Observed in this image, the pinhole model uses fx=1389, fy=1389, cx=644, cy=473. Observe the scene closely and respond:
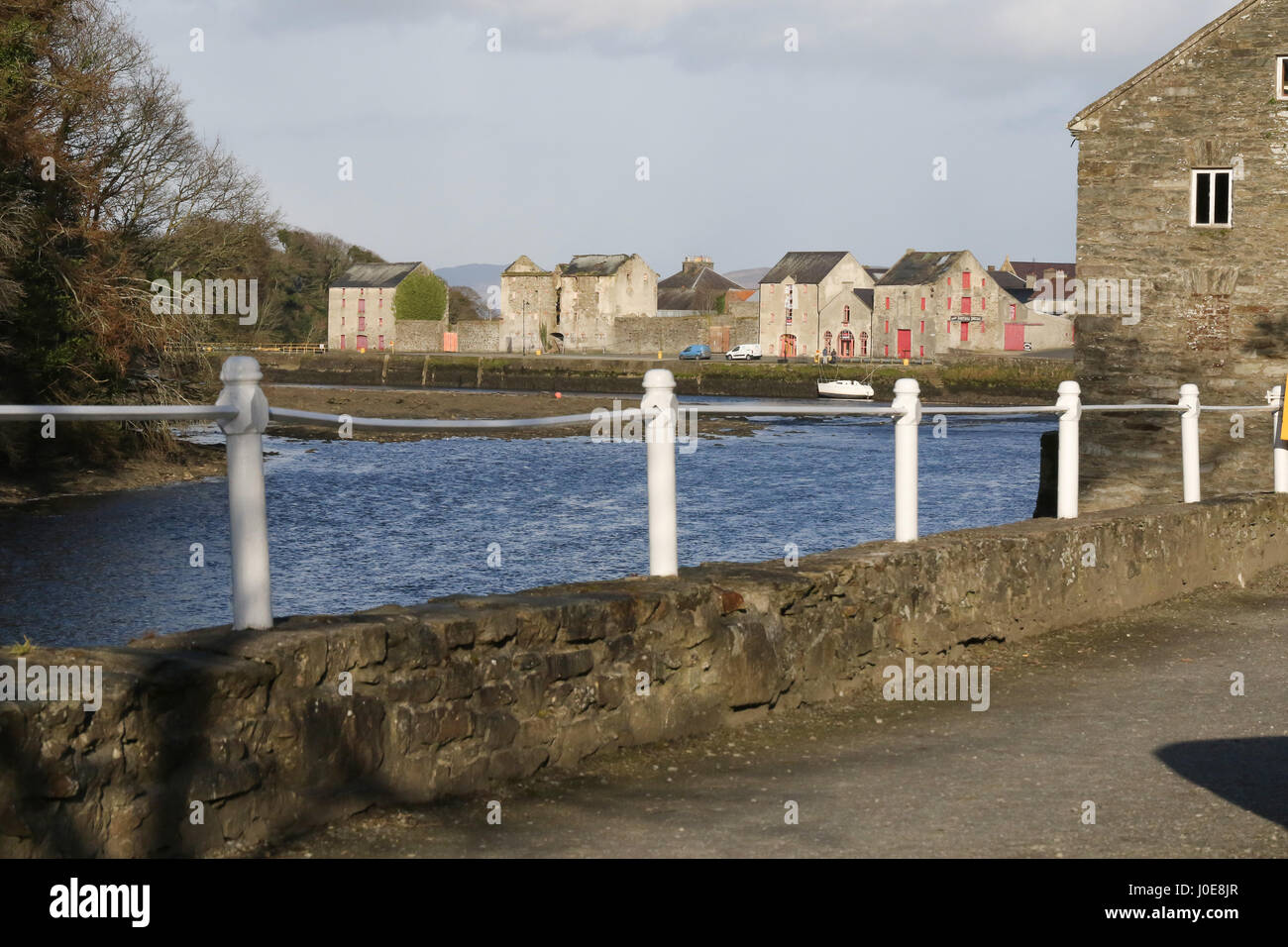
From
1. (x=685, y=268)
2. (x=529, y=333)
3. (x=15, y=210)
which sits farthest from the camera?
(x=685, y=268)

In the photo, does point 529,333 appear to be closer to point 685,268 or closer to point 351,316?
point 351,316

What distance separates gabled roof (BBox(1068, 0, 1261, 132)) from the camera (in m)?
19.1

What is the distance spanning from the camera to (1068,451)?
8867 millimetres

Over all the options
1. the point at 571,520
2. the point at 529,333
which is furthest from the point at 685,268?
the point at 571,520

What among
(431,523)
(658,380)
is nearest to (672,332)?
(431,523)

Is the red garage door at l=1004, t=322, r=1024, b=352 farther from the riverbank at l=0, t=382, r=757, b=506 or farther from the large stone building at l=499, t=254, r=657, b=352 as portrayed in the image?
the large stone building at l=499, t=254, r=657, b=352

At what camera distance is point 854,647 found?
255 inches

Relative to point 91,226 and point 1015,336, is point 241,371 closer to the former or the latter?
point 91,226

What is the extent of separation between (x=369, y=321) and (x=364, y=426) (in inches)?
4159

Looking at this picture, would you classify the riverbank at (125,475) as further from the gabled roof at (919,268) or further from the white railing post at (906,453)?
the gabled roof at (919,268)

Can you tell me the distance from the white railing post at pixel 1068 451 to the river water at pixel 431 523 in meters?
10.6

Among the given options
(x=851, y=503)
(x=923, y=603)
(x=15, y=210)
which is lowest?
(x=851, y=503)
